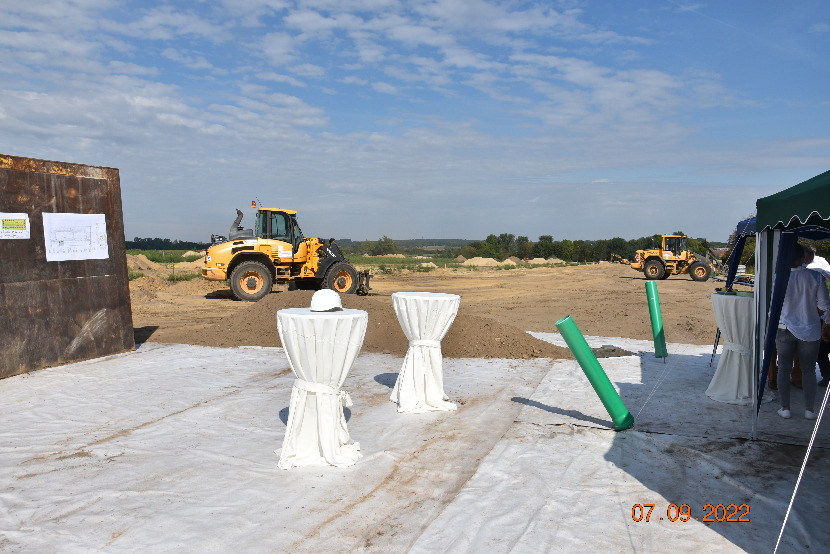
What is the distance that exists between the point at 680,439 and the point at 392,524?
112 inches

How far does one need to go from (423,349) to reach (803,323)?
3536 millimetres

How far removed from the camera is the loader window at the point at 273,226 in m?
16.7

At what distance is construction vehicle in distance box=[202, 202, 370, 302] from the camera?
16406 mm

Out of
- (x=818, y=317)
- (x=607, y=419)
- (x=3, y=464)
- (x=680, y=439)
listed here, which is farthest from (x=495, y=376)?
(x=3, y=464)

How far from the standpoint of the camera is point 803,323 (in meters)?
5.34

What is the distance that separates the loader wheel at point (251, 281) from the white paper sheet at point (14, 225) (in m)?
8.93

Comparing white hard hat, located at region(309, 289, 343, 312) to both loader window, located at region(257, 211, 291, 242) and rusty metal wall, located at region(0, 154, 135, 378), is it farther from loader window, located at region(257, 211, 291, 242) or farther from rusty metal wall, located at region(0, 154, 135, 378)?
loader window, located at region(257, 211, 291, 242)

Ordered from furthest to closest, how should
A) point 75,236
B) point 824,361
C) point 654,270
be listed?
point 654,270, point 75,236, point 824,361

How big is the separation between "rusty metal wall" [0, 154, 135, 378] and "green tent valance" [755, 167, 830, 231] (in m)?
8.19

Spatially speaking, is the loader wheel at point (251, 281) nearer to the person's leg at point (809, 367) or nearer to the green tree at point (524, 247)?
the person's leg at point (809, 367)

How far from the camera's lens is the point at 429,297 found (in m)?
5.81

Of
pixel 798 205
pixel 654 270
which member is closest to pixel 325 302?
pixel 798 205

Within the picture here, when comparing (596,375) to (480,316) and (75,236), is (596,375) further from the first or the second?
(480,316)
